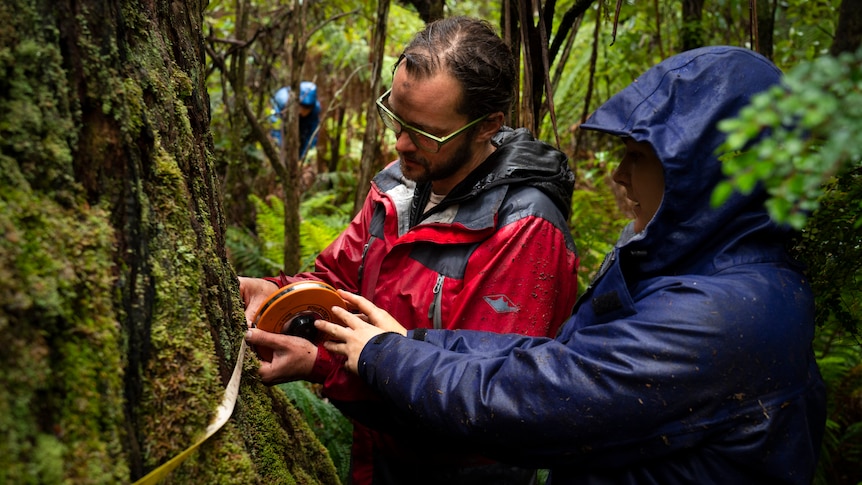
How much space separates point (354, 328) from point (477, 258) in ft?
1.75

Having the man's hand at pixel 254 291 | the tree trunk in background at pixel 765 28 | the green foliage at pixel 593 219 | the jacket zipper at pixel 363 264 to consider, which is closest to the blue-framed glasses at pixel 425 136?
the jacket zipper at pixel 363 264

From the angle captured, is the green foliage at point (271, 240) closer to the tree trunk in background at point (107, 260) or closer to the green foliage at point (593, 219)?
the green foliage at point (593, 219)

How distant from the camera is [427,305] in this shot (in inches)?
92.5

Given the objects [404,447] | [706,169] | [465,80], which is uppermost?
[465,80]

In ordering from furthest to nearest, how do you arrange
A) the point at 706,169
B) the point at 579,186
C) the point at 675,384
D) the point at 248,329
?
the point at 579,186, the point at 248,329, the point at 706,169, the point at 675,384

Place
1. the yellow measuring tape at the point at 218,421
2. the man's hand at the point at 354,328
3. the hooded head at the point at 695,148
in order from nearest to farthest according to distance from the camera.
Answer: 1. the yellow measuring tape at the point at 218,421
2. the hooded head at the point at 695,148
3. the man's hand at the point at 354,328

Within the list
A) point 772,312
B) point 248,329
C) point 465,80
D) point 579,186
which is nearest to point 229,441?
point 248,329

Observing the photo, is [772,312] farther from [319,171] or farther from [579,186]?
[319,171]

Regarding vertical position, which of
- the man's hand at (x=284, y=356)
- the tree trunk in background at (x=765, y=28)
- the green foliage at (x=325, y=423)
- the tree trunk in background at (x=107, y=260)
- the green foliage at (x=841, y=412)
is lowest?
the green foliage at (x=841, y=412)

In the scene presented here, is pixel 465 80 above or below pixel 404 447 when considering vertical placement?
above

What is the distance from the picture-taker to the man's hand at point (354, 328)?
2.01m

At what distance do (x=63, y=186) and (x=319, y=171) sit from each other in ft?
27.2

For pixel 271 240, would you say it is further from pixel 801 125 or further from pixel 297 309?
pixel 801 125

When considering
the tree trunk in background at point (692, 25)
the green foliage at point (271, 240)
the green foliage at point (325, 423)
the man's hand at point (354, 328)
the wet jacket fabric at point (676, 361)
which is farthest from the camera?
Result: the green foliage at point (271, 240)
